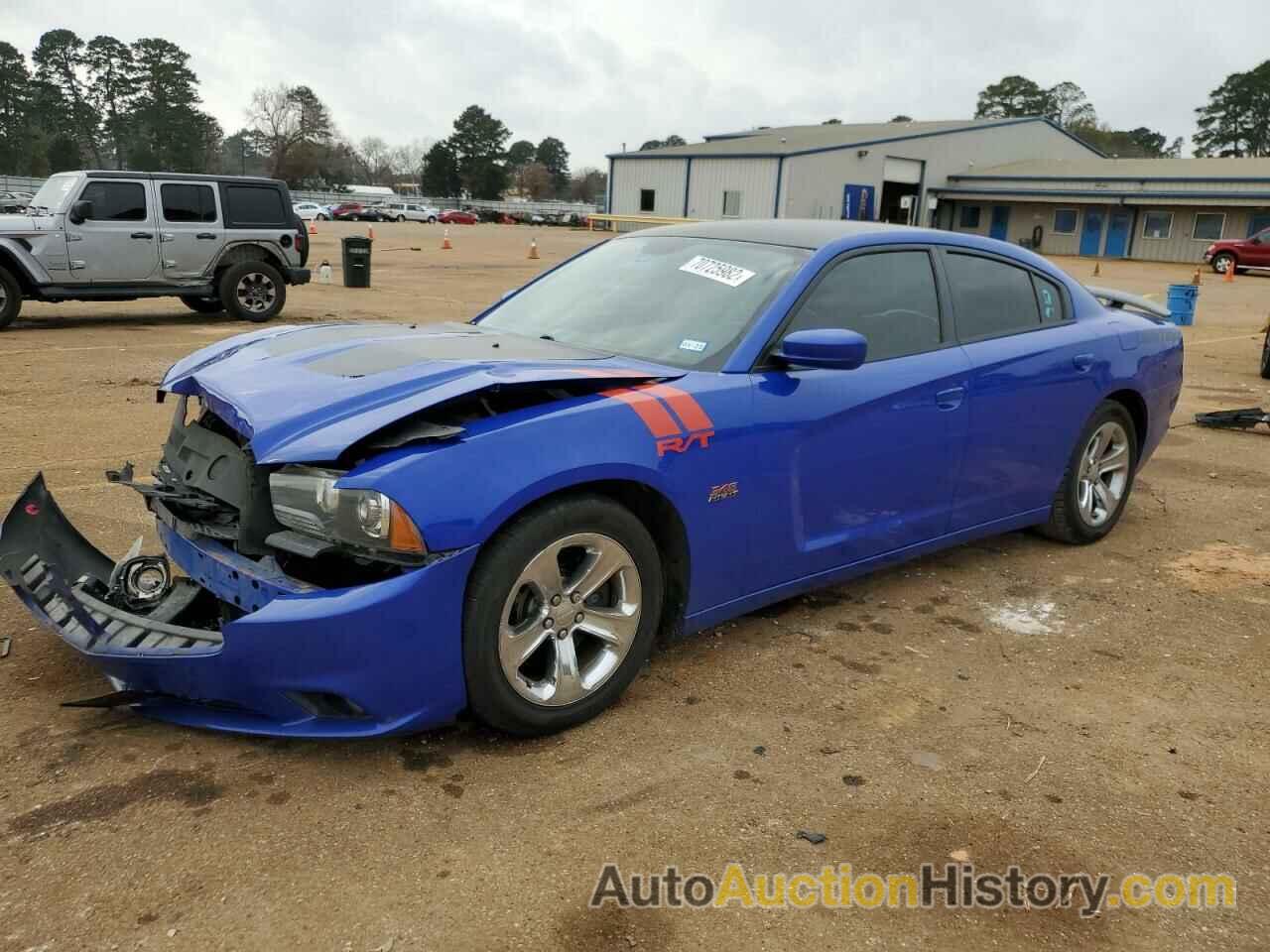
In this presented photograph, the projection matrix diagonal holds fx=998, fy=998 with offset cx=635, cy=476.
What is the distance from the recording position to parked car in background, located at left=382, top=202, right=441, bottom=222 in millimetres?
66438

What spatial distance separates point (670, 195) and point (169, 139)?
5564 centimetres

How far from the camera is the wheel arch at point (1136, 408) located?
201 inches

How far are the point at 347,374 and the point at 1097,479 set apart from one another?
12.7 feet

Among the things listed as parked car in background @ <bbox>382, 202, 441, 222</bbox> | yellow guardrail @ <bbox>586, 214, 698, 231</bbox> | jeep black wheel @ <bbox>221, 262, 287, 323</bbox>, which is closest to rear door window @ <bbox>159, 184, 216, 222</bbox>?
jeep black wheel @ <bbox>221, 262, 287, 323</bbox>

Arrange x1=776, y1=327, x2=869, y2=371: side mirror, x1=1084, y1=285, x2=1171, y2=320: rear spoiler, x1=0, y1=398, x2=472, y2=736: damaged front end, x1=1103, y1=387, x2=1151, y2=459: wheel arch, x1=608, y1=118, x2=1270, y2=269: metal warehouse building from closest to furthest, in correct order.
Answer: x1=0, y1=398, x2=472, y2=736: damaged front end < x1=776, y1=327, x2=869, y2=371: side mirror < x1=1103, y1=387, x2=1151, y2=459: wheel arch < x1=1084, y1=285, x2=1171, y2=320: rear spoiler < x1=608, y1=118, x2=1270, y2=269: metal warehouse building

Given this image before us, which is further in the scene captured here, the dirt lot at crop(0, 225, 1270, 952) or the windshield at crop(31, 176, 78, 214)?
the windshield at crop(31, 176, 78, 214)

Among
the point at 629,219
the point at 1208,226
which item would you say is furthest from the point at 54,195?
the point at 1208,226

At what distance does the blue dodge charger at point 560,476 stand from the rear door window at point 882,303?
0.5 inches

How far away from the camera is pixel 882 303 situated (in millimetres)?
4031

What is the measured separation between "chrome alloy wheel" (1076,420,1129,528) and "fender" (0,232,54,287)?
449 inches

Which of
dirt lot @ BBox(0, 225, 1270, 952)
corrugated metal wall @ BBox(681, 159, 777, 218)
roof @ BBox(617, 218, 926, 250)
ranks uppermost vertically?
corrugated metal wall @ BBox(681, 159, 777, 218)

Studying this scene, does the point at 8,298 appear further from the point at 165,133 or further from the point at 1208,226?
the point at 165,133

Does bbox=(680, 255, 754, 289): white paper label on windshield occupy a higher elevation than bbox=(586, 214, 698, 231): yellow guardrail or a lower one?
lower

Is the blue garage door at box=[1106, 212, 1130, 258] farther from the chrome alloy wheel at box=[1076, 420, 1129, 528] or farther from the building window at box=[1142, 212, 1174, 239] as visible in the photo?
the chrome alloy wheel at box=[1076, 420, 1129, 528]
